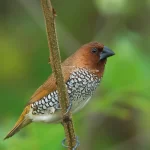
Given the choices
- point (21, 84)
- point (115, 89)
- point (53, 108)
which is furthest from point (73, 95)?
point (21, 84)

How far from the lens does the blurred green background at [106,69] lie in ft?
23.5

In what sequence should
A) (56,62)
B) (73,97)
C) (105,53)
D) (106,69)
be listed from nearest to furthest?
(56,62) → (73,97) → (105,53) → (106,69)

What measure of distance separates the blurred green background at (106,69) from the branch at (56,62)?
5.66ft

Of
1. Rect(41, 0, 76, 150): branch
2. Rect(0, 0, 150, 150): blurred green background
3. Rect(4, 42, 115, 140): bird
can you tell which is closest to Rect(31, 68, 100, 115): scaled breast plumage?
Rect(4, 42, 115, 140): bird

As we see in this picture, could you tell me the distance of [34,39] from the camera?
1016 centimetres

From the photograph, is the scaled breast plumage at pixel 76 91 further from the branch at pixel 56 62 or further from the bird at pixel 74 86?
the branch at pixel 56 62

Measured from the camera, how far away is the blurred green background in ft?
23.5

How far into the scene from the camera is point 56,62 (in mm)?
4727

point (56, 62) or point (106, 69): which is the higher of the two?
point (106, 69)

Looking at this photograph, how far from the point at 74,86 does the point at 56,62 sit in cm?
140

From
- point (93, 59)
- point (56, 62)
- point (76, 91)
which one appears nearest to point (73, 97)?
point (76, 91)

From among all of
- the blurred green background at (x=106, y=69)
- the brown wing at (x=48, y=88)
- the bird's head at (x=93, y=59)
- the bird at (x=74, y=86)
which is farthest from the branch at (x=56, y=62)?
the blurred green background at (x=106, y=69)

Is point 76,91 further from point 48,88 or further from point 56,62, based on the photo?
point 56,62

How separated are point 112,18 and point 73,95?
271 centimetres
